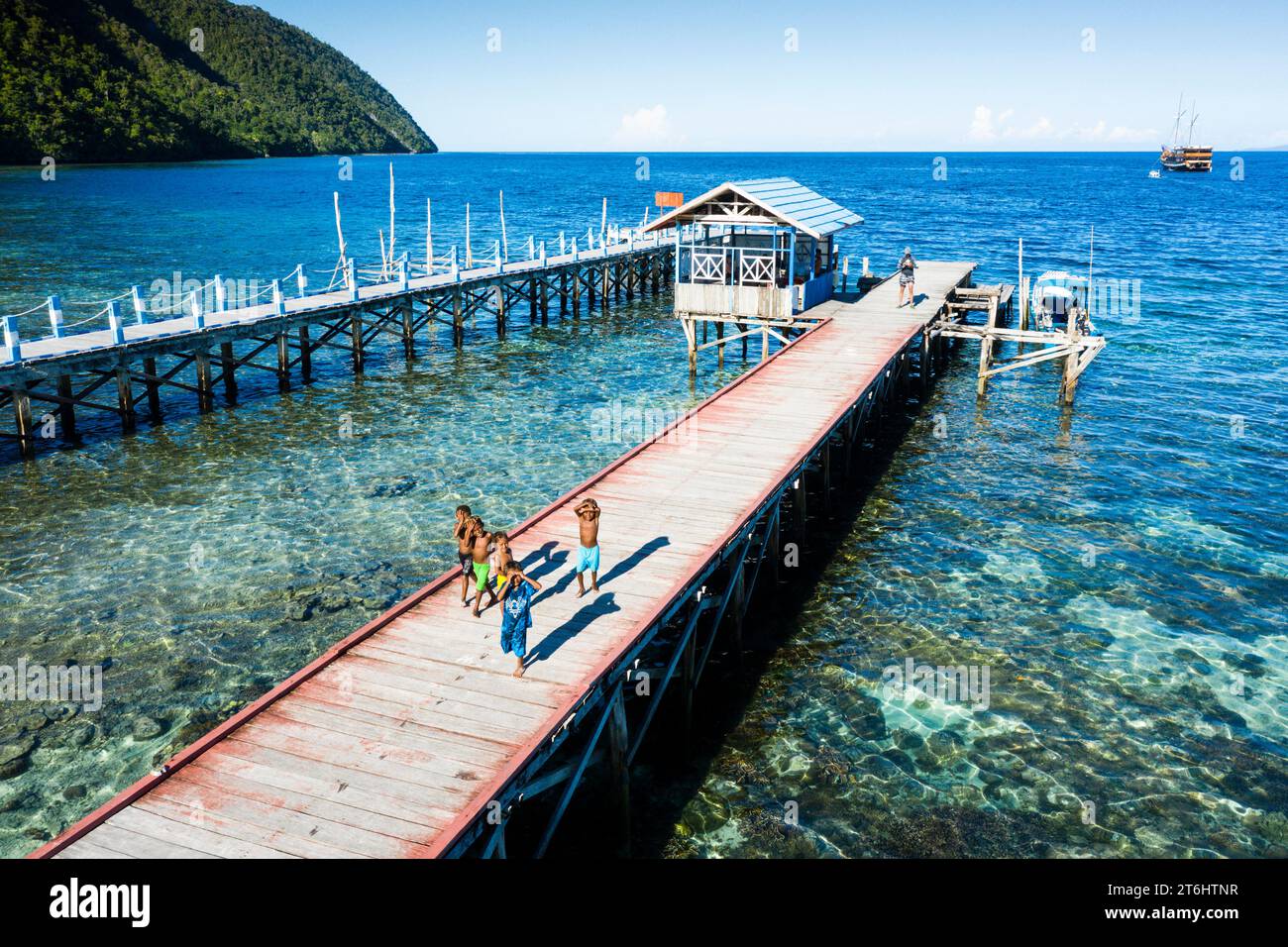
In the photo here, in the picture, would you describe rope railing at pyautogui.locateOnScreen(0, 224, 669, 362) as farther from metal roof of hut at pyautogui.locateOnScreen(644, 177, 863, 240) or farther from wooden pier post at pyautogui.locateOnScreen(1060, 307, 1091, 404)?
wooden pier post at pyautogui.locateOnScreen(1060, 307, 1091, 404)

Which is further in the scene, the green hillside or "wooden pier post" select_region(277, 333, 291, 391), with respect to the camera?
the green hillside

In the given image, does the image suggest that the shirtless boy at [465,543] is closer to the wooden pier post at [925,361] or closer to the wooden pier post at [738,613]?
the wooden pier post at [738,613]

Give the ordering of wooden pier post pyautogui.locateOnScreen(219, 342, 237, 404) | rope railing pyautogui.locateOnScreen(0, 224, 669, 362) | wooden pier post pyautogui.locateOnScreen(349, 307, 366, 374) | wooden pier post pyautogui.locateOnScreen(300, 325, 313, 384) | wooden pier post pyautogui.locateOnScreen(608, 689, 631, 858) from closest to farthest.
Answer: wooden pier post pyautogui.locateOnScreen(608, 689, 631, 858) → rope railing pyautogui.locateOnScreen(0, 224, 669, 362) → wooden pier post pyautogui.locateOnScreen(219, 342, 237, 404) → wooden pier post pyautogui.locateOnScreen(300, 325, 313, 384) → wooden pier post pyautogui.locateOnScreen(349, 307, 366, 374)

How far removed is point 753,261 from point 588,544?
21.3m

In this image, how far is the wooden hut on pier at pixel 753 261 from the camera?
29.2 metres

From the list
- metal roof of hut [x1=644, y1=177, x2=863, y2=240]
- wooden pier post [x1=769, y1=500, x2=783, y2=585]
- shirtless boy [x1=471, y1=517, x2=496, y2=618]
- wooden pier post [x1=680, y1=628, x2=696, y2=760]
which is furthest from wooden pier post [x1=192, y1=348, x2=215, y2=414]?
wooden pier post [x1=680, y1=628, x2=696, y2=760]

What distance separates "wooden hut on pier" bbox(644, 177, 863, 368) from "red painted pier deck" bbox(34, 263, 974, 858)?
14.3 metres

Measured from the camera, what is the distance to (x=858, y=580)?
1859 cm

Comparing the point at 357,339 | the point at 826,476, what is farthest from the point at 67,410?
the point at 826,476

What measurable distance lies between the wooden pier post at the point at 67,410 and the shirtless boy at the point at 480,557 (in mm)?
19165

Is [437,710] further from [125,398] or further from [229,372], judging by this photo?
[229,372]

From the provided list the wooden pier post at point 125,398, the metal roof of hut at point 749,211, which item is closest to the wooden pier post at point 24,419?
the wooden pier post at point 125,398

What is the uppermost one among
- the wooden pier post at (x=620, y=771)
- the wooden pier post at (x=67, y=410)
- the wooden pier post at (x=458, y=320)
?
the wooden pier post at (x=458, y=320)

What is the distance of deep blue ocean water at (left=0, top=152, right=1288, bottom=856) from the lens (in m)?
12.6
